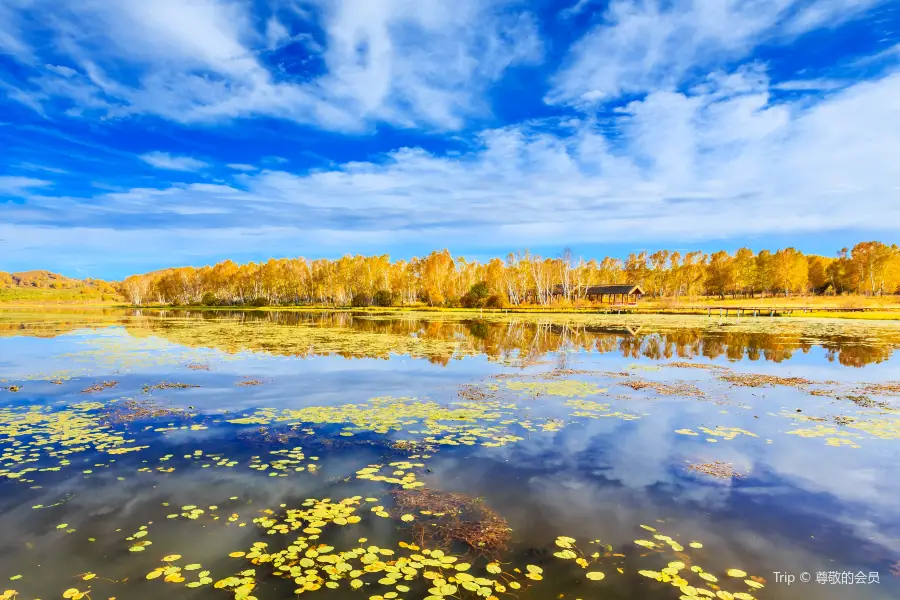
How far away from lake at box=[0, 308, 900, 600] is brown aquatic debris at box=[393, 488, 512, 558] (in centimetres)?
4

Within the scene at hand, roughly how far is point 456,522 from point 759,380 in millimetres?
15941

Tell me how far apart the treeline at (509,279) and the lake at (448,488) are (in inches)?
2664

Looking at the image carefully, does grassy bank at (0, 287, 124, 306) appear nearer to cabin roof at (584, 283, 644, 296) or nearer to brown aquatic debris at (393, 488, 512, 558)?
cabin roof at (584, 283, 644, 296)

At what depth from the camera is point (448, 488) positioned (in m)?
7.69

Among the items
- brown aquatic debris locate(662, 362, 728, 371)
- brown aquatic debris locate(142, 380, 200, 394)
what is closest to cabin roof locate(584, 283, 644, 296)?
brown aquatic debris locate(662, 362, 728, 371)

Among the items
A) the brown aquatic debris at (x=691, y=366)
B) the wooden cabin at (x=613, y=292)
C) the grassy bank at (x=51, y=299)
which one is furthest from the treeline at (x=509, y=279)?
the brown aquatic debris at (x=691, y=366)

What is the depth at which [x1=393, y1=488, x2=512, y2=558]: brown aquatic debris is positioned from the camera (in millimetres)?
6035

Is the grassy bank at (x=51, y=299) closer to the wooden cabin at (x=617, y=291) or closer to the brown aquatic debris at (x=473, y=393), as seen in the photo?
the wooden cabin at (x=617, y=291)

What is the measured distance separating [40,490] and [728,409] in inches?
627

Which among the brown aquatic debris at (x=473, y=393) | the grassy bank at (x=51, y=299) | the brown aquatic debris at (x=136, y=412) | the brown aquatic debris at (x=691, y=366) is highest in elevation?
the grassy bank at (x=51, y=299)

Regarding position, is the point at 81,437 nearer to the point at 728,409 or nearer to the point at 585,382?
the point at 585,382

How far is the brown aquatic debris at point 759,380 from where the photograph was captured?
1655cm

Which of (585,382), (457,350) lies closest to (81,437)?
(585,382)

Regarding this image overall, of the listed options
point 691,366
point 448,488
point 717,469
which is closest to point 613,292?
point 691,366
